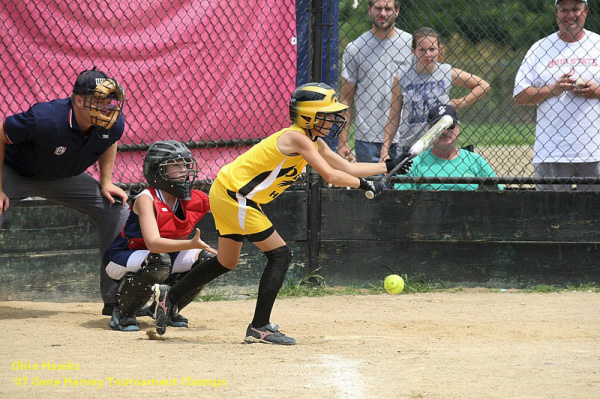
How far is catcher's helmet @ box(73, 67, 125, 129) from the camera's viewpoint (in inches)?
215

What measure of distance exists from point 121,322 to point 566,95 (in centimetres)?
393

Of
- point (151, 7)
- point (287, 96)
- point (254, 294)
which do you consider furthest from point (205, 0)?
point (254, 294)

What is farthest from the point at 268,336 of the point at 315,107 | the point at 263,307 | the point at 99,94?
the point at 99,94

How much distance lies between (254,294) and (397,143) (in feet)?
5.59

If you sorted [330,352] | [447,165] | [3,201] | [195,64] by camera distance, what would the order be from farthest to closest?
[447,165] → [195,64] → [3,201] → [330,352]

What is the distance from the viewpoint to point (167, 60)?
679 centimetres

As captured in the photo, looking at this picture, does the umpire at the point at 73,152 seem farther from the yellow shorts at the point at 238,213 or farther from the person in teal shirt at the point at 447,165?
the person in teal shirt at the point at 447,165

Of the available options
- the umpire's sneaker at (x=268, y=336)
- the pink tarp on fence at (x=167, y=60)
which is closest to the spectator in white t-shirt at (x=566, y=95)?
the pink tarp on fence at (x=167, y=60)

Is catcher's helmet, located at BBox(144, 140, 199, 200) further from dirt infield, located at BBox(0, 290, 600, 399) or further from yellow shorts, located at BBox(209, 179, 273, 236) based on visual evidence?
dirt infield, located at BBox(0, 290, 600, 399)

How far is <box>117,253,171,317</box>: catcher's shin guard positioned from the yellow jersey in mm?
648

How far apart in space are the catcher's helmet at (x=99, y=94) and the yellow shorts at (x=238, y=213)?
38.6 inches

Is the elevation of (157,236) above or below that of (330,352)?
above

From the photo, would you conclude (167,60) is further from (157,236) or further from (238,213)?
(238,213)

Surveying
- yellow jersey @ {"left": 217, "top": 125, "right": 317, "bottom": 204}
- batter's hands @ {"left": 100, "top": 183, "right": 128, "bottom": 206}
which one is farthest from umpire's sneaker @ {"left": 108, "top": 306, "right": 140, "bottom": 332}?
yellow jersey @ {"left": 217, "top": 125, "right": 317, "bottom": 204}
